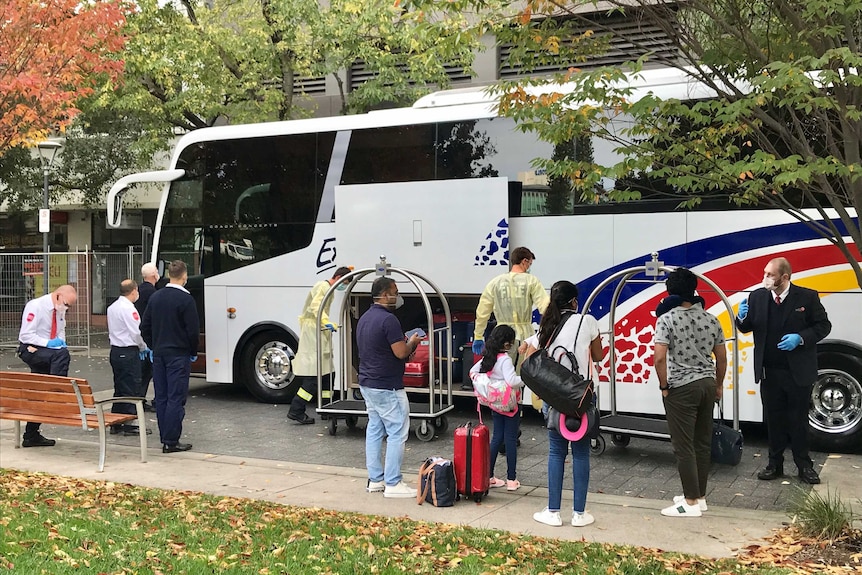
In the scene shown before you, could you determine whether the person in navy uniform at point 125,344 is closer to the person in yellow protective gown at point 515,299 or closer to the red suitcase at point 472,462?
the person in yellow protective gown at point 515,299

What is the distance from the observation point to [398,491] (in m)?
7.08

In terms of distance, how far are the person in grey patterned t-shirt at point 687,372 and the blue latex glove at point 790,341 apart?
3.84 feet

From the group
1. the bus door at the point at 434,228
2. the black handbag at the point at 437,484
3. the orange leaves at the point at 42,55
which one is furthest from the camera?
the orange leaves at the point at 42,55

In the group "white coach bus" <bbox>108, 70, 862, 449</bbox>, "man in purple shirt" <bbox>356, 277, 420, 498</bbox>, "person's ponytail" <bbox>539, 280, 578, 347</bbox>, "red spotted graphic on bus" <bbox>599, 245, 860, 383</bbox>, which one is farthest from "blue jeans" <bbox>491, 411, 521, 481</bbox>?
"white coach bus" <bbox>108, 70, 862, 449</bbox>

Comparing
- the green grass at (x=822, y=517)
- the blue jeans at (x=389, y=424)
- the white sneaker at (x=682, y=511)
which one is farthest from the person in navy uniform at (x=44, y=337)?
the green grass at (x=822, y=517)

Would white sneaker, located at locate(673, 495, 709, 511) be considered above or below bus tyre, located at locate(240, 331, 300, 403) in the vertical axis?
below

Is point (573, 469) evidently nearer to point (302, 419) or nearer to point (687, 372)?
point (687, 372)

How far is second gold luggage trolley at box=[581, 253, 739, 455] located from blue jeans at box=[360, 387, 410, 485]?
6.31ft

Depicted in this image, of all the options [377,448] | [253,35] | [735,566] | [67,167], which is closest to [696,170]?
[735,566]

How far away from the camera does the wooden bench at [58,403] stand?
26.8 feet

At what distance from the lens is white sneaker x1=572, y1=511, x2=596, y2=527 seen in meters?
6.22

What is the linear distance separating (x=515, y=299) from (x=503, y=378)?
5.83 feet

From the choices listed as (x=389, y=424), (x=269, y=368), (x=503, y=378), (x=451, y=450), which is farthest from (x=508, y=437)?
(x=269, y=368)

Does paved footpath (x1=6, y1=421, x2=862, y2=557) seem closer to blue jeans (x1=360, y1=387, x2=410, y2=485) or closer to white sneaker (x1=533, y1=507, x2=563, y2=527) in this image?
white sneaker (x1=533, y1=507, x2=563, y2=527)
